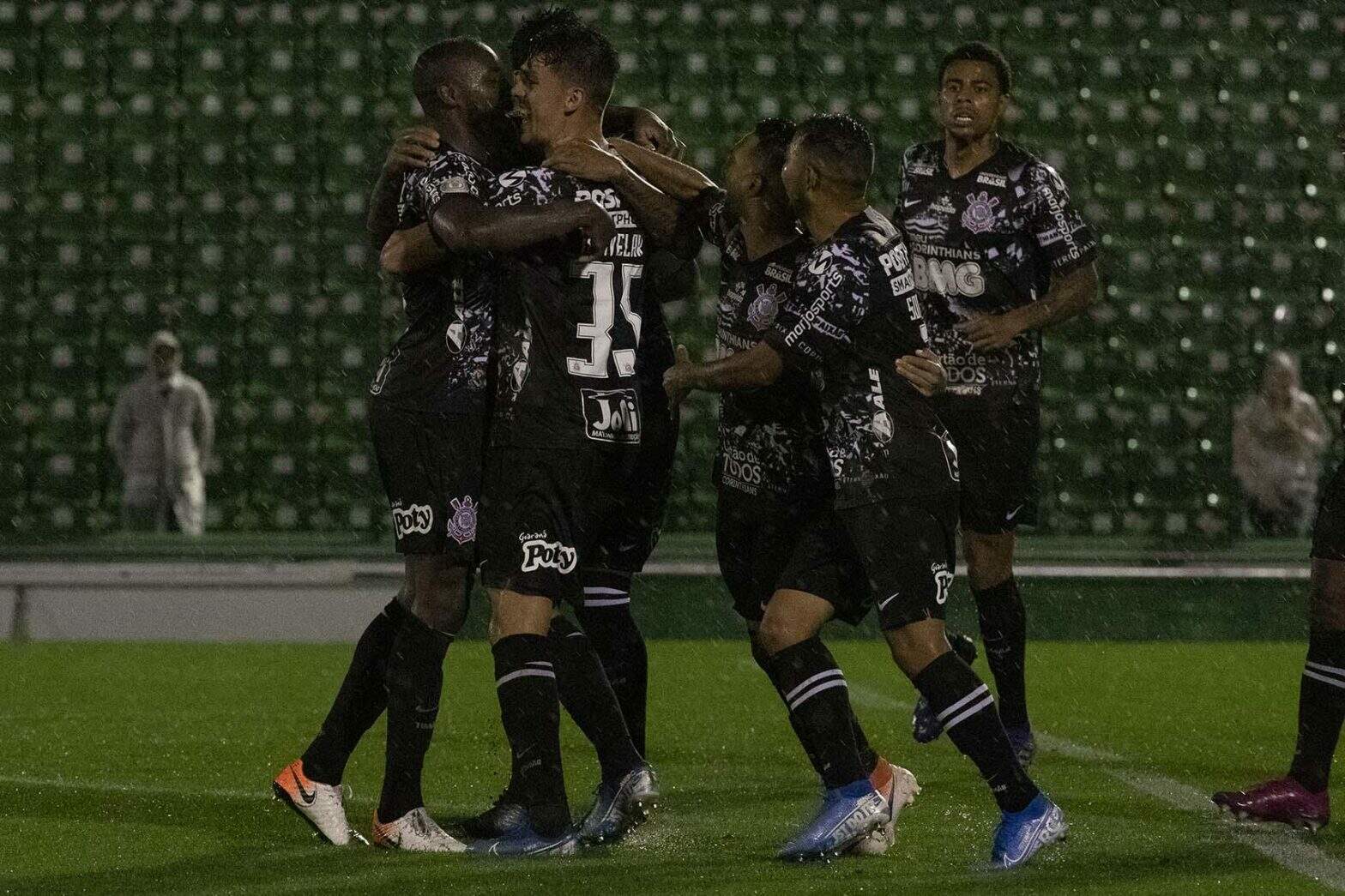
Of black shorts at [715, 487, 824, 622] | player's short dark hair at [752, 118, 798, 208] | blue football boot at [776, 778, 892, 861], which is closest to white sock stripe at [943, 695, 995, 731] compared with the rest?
blue football boot at [776, 778, 892, 861]

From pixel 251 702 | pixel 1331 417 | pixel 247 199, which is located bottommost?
pixel 251 702

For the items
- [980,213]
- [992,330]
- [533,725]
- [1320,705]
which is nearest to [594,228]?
[533,725]

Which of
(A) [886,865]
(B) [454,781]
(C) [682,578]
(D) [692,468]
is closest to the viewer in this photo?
(A) [886,865]

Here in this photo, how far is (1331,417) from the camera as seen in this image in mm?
11680

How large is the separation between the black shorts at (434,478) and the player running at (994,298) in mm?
1731

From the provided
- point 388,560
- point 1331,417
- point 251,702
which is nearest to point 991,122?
point 251,702

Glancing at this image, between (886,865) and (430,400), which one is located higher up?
(430,400)

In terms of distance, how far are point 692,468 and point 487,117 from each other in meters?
6.66

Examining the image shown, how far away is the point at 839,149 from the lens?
4.55 metres

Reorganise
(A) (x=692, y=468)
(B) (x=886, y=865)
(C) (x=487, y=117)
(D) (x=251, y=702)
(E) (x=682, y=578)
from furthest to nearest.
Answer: (A) (x=692, y=468) → (E) (x=682, y=578) → (D) (x=251, y=702) → (C) (x=487, y=117) → (B) (x=886, y=865)

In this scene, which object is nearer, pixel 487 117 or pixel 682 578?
pixel 487 117

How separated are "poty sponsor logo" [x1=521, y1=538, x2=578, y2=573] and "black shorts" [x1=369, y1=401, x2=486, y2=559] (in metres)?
0.23

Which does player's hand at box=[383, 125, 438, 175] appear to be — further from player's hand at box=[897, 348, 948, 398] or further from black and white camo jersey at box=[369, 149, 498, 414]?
player's hand at box=[897, 348, 948, 398]

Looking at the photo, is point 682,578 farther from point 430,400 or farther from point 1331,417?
point 430,400
